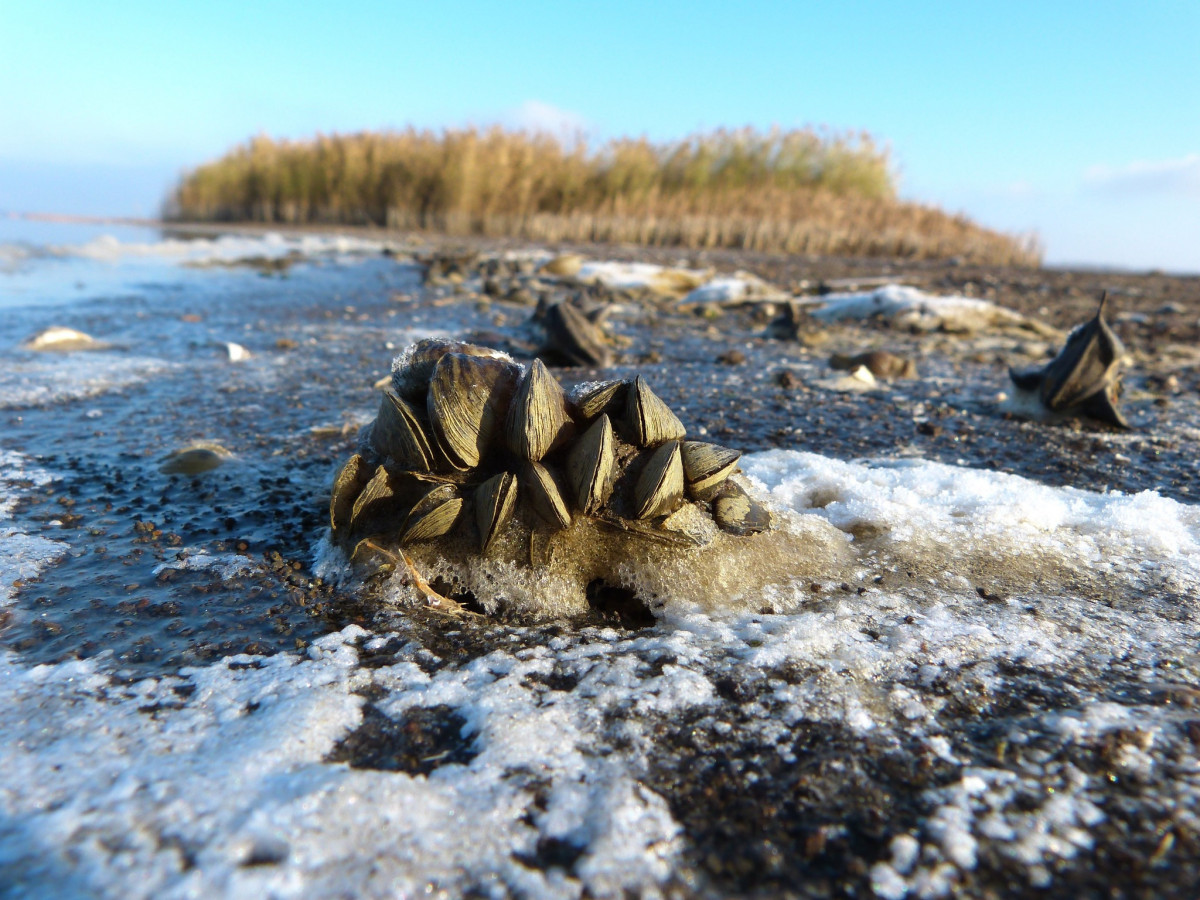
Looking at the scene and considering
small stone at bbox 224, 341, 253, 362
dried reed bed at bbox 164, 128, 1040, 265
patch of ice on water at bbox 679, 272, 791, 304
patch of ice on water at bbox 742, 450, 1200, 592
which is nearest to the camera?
patch of ice on water at bbox 742, 450, 1200, 592

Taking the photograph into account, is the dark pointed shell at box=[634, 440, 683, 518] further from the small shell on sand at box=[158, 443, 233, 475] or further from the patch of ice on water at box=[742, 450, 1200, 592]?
the small shell on sand at box=[158, 443, 233, 475]

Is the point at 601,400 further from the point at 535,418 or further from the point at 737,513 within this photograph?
the point at 737,513

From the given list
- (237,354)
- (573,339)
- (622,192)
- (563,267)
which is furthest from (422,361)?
(622,192)

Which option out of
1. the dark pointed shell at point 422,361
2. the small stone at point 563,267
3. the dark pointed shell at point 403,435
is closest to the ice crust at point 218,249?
the small stone at point 563,267

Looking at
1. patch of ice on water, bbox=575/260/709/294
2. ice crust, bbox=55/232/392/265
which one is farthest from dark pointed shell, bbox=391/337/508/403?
ice crust, bbox=55/232/392/265

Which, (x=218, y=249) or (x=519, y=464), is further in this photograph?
(x=218, y=249)

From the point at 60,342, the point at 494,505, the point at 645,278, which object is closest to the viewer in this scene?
the point at 494,505
